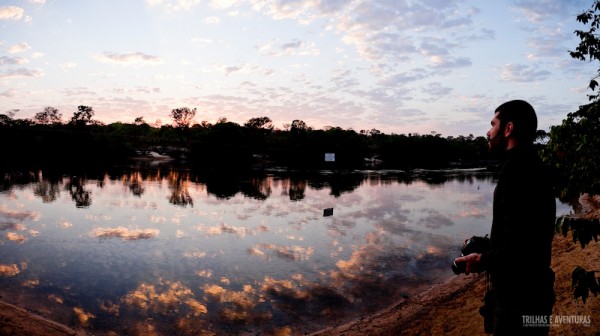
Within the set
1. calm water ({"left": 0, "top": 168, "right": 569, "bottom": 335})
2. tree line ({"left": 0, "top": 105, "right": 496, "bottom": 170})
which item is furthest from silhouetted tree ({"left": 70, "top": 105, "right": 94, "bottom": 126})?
calm water ({"left": 0, "top": 168, "right": 569, "bottom": 335})

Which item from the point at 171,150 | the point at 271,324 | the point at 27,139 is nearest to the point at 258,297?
the point at 271,324

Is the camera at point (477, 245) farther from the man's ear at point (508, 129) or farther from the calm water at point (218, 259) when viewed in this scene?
the calm water at point (218, 259)

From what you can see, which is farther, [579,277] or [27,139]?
[27,139]

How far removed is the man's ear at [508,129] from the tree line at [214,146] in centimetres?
7775

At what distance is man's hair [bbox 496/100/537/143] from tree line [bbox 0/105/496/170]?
7776 cm

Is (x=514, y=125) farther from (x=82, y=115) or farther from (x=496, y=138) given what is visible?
(x=82, y=115)

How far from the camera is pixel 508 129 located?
9.57ft

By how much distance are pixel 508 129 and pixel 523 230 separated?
0.82 meters

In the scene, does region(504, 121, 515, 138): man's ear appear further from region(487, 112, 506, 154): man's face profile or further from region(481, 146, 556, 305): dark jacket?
A: region(481, 146, 556, 305): dark jacket

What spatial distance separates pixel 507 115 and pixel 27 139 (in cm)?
10692

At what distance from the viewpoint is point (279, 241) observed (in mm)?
22906

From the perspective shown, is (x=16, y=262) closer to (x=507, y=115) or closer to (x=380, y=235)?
(x=380, y=235)

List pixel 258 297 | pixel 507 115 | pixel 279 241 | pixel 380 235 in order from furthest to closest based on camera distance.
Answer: pixel 380 235 < pixel 279 241 < pixel 258 297 < pixel 507 115

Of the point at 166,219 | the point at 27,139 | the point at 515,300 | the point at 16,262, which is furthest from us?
the point at 27,139
